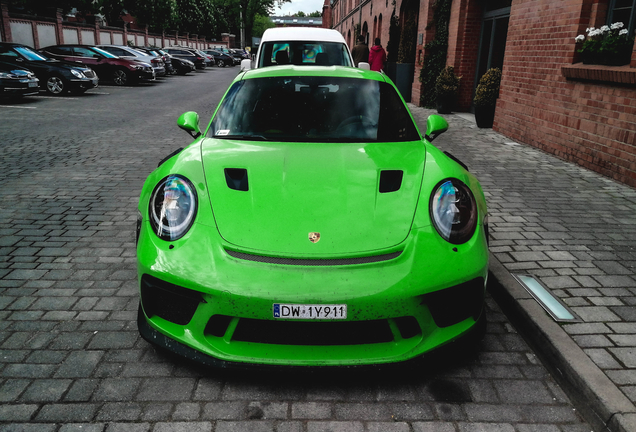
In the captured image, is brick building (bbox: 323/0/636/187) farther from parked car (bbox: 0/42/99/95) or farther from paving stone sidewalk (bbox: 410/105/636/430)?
parked car (bbox: 0/42/99/95)

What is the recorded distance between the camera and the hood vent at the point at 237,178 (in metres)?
2.79

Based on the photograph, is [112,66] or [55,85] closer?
[55,85]

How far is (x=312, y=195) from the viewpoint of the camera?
2.73m

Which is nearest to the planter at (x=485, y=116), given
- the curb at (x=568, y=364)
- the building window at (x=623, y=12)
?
the building window at (x=623, y=12)

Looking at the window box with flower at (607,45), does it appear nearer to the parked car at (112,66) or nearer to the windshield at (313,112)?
the windshield at (313,112)

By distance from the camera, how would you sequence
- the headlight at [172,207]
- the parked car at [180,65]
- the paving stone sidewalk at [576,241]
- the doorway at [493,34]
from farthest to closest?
1. the parked car at [180,65]
2. the doorway at [493,34]
3. the paving stone sidewalk at [576,241]
4. the headlight at [172,207]

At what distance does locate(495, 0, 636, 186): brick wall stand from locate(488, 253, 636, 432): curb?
13.5 ft

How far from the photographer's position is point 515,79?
981 centimetres

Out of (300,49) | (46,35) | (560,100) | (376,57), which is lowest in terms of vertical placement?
(560,100)

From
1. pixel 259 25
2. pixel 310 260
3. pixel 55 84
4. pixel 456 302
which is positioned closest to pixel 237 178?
pixel 310 260

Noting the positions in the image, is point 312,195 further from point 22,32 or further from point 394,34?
point 22,32

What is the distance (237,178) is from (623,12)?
23.2 feet

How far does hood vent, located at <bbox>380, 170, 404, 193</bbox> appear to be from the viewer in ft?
9.16

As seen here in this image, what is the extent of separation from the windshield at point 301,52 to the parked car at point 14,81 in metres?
9.48
